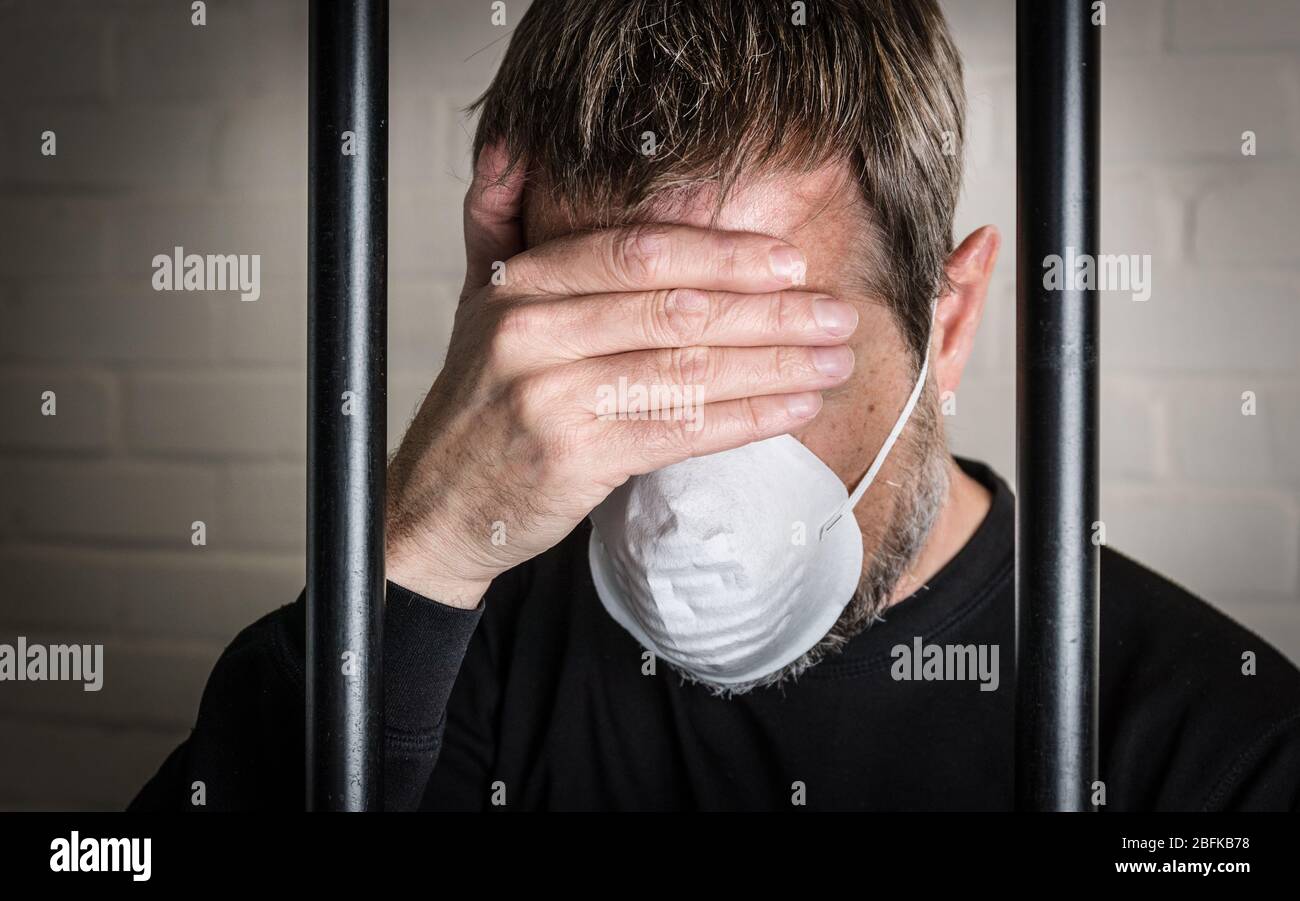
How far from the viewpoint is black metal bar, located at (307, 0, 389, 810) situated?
309 millimetres

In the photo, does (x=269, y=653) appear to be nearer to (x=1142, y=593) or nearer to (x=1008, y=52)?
(x=1142, y=593)

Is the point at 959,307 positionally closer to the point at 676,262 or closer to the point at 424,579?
the point at 676,262

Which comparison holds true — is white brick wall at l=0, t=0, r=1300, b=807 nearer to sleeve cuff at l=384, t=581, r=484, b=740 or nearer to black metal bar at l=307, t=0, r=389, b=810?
sleeve cuff at l=384, t=581, r=484, b=740

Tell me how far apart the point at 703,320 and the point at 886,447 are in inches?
11.9

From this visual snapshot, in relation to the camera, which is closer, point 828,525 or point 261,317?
point 828,525

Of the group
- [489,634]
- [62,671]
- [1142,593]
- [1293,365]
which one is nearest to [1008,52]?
[1293,365]

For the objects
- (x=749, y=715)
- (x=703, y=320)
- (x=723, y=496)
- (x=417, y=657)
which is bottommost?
(x=749, y=715)

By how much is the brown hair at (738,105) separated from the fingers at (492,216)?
0.07 ft

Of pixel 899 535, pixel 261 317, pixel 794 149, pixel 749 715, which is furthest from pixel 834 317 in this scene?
pixel 261 317

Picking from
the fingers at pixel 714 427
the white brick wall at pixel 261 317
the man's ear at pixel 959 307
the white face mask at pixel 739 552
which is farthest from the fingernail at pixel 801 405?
Result: the white brick wall at pixel 261 317

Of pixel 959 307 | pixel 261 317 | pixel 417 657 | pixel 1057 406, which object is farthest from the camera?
pixel 261 317

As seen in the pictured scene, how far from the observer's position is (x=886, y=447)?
2.64ft

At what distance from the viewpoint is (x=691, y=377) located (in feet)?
1.82
